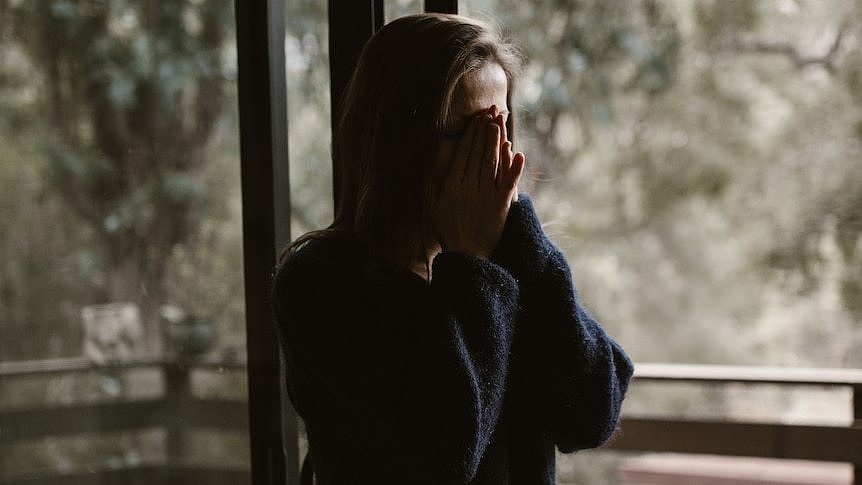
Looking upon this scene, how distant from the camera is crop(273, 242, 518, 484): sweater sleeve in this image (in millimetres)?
715

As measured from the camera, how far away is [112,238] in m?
1.24

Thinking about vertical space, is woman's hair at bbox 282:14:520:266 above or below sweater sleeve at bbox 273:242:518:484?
above

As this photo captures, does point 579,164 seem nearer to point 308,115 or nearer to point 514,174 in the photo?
point 308,115

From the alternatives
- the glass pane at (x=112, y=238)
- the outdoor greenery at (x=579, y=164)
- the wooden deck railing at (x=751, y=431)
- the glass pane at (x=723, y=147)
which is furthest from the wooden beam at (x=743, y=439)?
the glass pane at (x=112, y=238)

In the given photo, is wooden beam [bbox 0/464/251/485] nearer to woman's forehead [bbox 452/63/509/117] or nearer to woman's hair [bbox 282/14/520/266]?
woman's hair [bbox 282/14/520/266]

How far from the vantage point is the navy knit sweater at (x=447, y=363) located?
721mm

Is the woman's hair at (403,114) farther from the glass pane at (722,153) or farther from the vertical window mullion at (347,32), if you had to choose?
the glass pane at (722,153)

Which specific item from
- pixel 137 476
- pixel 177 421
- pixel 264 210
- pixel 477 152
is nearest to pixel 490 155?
pixel 477 152

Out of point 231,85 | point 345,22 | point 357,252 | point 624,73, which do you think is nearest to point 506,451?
point 357,252

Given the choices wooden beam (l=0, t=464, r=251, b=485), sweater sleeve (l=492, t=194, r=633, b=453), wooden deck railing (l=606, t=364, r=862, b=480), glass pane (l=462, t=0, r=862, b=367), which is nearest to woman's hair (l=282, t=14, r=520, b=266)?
sweater sleeve (l=492, t=194, r=633, b=453)

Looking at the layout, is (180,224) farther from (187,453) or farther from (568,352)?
(568,352)

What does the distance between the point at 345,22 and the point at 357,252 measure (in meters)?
0.33

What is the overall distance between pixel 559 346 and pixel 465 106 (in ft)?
0.89

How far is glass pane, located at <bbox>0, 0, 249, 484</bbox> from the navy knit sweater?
418 millimetres
